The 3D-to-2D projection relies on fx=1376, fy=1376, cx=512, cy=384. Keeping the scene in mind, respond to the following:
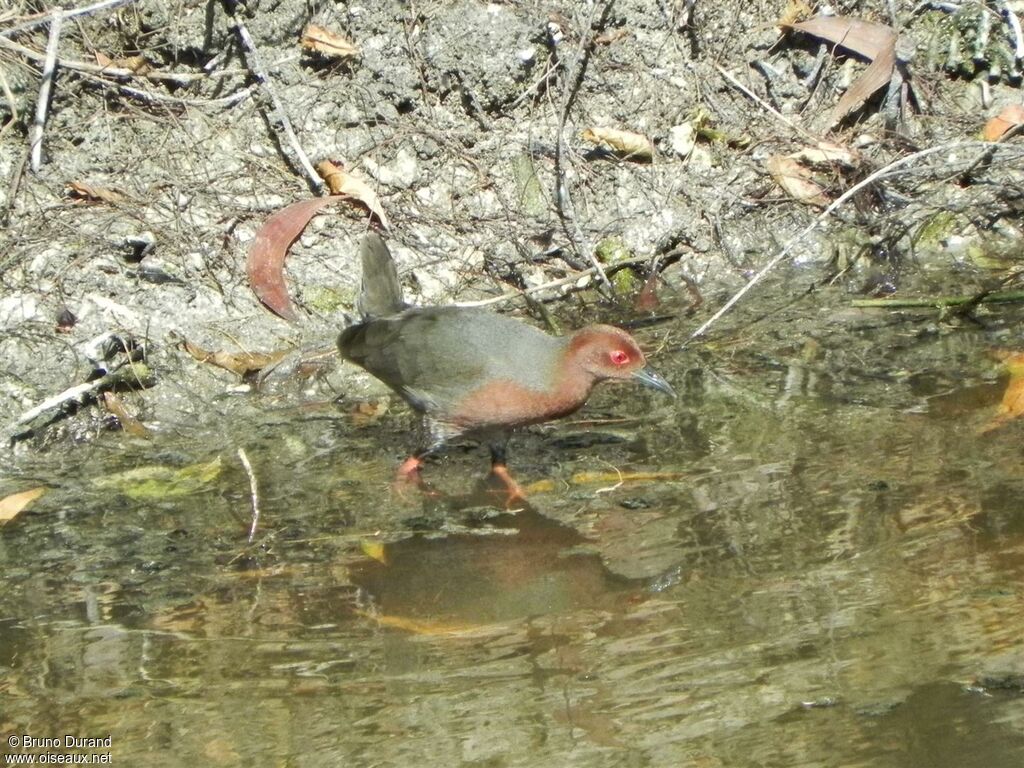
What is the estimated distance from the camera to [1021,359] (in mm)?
6586

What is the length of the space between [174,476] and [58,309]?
62.1 inches

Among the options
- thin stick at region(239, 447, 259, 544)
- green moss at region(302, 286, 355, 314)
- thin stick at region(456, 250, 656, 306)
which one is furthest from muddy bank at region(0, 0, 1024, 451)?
thin stick at region(239, 447, 259, 544)

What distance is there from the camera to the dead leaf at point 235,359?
7238mm

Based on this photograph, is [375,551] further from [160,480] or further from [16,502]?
[16,502]

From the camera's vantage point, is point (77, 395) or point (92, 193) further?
point (92, 193)

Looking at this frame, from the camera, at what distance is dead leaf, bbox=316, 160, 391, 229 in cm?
802

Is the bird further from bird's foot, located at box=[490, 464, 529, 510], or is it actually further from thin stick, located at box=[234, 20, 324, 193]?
thin stick, located at box=[234, 20, 324, 193]

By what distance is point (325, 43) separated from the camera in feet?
27.2

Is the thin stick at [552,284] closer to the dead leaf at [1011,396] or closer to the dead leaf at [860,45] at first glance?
the dead leaf at [860,45]

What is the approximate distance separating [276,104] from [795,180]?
10.5ft

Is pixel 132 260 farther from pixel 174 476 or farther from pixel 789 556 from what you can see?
pixel 789 556

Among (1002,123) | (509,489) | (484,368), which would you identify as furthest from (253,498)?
(1002,123)

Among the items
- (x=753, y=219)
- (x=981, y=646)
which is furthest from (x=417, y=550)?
(x=753, y=219)

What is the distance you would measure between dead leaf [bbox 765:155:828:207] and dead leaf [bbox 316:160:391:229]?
8.15 feet
